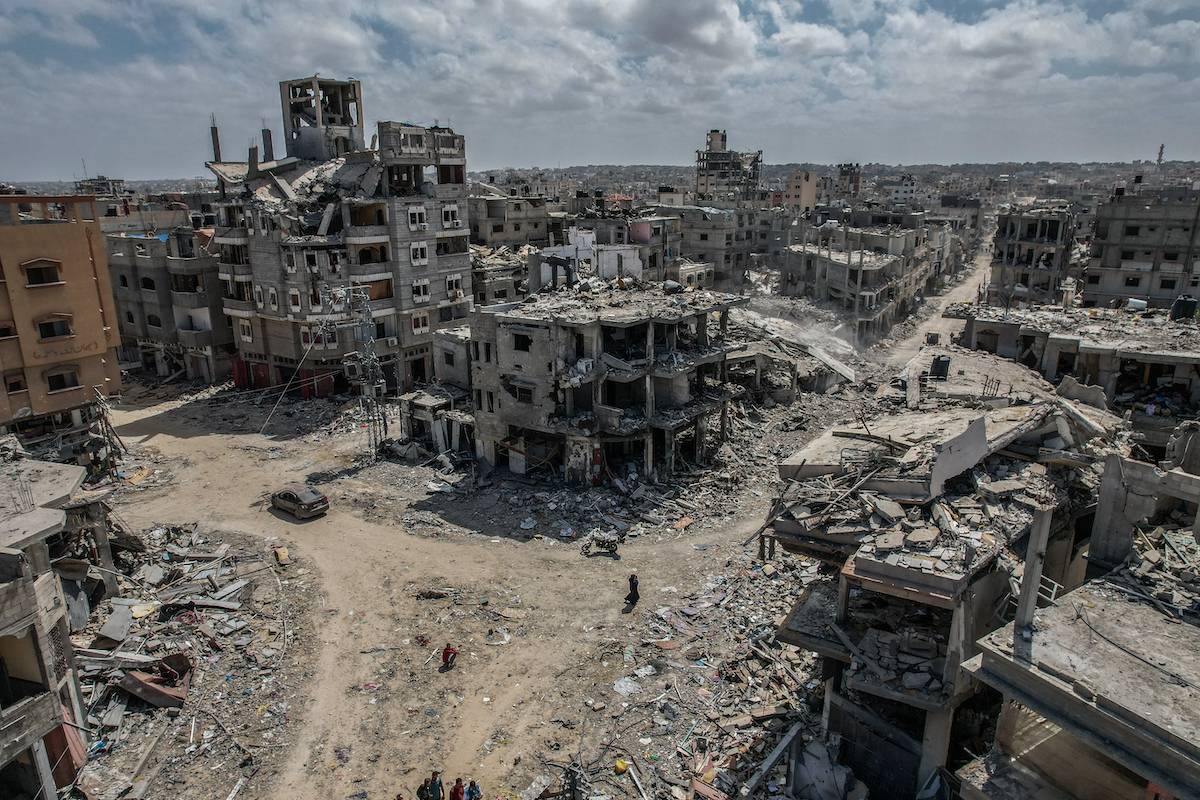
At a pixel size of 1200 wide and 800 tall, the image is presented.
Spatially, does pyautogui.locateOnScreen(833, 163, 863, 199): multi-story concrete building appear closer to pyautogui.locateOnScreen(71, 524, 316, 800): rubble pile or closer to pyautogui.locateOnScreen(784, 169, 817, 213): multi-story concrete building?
pyautogui.locateOnScreen(784, 169, 817, 213): multi-story concrete building

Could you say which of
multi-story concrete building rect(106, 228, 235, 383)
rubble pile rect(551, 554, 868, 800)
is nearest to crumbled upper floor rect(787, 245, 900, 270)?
rubble pile rect(551, 554, 868, 800)

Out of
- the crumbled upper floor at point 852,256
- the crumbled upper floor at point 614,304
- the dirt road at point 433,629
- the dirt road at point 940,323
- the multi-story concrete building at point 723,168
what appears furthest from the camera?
the multi-story concrete building at point 723,168

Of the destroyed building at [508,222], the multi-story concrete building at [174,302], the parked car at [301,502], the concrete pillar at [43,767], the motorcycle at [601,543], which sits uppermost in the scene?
the destroyed building at [508,222]

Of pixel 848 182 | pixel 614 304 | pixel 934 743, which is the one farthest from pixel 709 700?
pixel 848 182

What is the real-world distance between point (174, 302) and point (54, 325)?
19.6 meters

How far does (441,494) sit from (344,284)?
17368 mm

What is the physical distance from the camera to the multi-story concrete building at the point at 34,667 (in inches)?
578

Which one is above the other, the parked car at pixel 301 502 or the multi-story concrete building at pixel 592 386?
the multi-story concrete building at pixel 592 386

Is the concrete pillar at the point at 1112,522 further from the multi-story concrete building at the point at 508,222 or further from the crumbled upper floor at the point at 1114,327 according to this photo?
the multi-story concrete building at the point at 508,222

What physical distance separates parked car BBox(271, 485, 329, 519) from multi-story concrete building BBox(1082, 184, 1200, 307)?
185ft

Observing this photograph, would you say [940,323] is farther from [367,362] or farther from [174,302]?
[174,302]

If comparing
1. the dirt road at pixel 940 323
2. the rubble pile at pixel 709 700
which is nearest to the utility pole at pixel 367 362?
the rubble pile at pixel 709 700

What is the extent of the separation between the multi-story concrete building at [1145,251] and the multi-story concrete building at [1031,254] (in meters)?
4.29

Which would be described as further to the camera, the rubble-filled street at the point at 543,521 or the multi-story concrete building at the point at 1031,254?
the multi-story concrete building at the point at 1031,254
